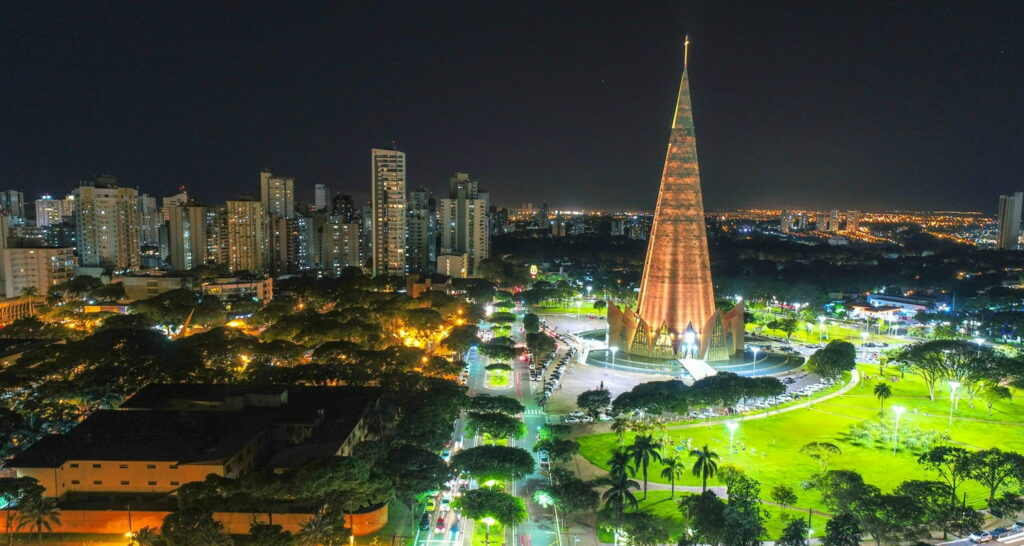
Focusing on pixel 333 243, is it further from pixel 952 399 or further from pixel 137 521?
pixel 952 399

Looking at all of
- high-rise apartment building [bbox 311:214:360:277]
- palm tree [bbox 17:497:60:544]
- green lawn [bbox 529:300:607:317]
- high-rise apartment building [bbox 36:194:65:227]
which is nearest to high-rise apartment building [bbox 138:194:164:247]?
high-rise apartment building [bbox 36:194:65:227]

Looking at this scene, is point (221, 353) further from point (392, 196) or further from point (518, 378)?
point (392, 196)

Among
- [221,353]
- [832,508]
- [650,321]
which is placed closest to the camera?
[832,508]

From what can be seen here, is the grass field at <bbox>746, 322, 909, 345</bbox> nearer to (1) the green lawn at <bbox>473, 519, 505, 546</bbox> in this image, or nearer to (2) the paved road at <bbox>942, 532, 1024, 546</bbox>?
(2) the paved road at <bbox>942, 532, 1024, 546</bbox>

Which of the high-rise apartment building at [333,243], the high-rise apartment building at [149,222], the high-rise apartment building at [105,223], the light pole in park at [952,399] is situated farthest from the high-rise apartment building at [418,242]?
the light pole in park at [952,399]

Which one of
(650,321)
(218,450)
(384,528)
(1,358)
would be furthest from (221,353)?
(650,321)

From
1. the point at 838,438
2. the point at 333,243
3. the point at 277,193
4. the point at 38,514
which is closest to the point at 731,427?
the point at 838,438

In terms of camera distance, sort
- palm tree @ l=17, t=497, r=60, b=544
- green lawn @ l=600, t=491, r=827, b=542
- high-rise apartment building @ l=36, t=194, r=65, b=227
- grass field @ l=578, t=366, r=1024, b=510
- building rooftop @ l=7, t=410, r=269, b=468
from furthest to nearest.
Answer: high-rise apartment building @ l=36, t=194, r=65, b=227
grass field @ l=578, t=366, r=1024, b=510
building rooftop @ l=7, t=410, r=269, b=468
green lawn @ l=600, t=491, r=827, b=542
palm tree @ l=17, t=497, r=60, b=544
